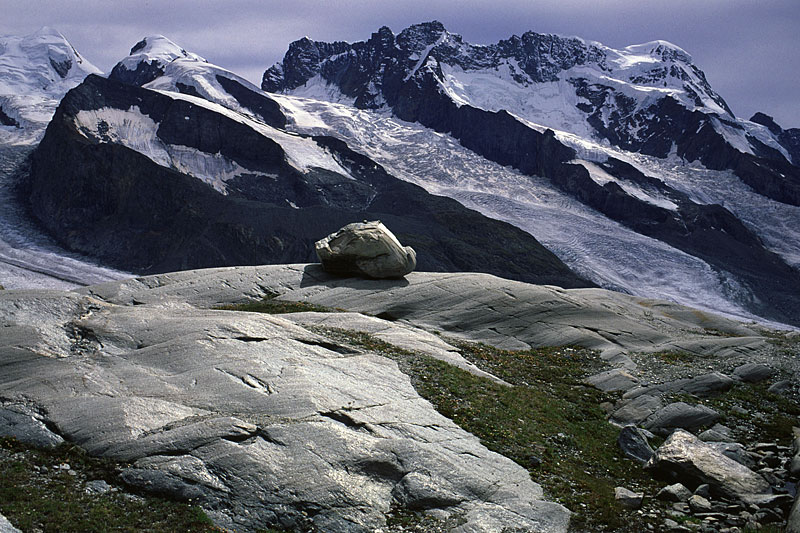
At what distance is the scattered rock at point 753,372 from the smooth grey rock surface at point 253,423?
1438 centimetres

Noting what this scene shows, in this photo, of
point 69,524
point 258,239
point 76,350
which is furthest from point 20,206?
point 69,524

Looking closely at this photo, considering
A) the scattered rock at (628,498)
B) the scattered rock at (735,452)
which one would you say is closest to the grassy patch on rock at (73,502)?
the scattered rock at (628,498)

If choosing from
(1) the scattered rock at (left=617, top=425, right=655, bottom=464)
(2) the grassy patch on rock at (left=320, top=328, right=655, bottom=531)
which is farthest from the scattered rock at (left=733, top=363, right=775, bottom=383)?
(1) the scattered rock at (left=617, top=425, right=655, bottom=464)

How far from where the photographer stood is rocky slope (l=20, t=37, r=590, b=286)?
13488 centimetres

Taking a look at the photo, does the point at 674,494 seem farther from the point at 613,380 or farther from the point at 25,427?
the point at 25,427

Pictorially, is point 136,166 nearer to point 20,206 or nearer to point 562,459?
point 20,206

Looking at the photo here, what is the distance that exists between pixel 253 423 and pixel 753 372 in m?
→ 21.2

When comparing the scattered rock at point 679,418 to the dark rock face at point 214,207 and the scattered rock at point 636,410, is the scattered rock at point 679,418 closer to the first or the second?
the scattered rock at point 636,410

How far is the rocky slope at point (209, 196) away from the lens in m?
135

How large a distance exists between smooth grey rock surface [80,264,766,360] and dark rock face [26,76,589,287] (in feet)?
265

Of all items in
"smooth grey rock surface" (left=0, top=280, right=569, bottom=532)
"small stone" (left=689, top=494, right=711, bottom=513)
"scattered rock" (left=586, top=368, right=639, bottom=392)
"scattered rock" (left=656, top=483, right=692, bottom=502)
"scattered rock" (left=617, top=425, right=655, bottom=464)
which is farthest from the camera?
"scattered rock" (left=586, top=368, right=639, bottom=392)

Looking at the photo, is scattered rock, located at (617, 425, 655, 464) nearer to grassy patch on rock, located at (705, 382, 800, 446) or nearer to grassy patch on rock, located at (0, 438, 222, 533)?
grassy patch on rock, located at (705, 382, 800, 446)

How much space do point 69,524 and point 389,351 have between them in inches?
563

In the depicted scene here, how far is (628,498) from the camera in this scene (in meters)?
16.6
